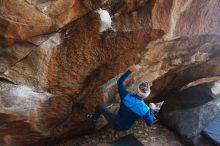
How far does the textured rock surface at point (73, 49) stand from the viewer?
5.11 metres

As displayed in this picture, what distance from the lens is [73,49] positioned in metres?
5.58

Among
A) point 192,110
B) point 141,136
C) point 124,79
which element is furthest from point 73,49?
point 192,110

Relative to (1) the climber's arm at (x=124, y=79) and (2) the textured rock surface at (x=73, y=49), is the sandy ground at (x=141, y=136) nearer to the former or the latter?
(2) the textured rock surface at (x=73, y=49)

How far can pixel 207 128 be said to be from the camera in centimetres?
738

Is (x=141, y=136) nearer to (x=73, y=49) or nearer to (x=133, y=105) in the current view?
(x=133, y=105)

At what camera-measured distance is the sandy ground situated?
7.19 m

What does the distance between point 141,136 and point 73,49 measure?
287cm

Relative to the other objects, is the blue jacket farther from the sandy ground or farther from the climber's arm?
the sandy ground

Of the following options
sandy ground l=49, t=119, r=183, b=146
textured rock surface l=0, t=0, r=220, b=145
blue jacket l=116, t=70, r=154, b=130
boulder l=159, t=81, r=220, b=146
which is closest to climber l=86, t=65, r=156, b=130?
blue jacket l=116, t=70, r=154, b=130

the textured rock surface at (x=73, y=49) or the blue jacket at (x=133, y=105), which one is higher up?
the textured rock surface at (x=73, y=49)

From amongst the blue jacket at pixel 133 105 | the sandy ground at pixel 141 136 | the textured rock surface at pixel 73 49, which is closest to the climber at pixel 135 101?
the blue jacket at pixel 133 105

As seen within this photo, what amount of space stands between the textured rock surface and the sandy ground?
0.84 feet

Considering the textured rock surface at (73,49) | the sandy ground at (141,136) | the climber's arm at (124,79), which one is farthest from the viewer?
the sandy ground at (141,136)

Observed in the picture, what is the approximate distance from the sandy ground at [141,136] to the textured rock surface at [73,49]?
256mm
